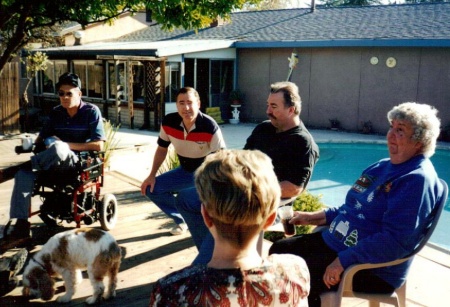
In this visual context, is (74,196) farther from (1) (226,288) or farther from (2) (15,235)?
(1) (226,288)

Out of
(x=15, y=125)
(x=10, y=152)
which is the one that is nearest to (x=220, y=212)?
(x=10, y=152)

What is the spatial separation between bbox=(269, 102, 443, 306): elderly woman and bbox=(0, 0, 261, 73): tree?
108 inches

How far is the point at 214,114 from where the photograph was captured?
15.7m

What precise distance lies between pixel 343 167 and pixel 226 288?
9.78 m

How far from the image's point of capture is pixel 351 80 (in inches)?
563

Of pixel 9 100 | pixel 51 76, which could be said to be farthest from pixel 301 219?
pixel 51 76

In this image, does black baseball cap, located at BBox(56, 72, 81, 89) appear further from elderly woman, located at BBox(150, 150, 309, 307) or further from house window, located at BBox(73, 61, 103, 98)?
house window, located at BBox(73, 61, 103, 98)

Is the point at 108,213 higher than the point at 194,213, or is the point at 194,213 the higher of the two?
the point at 194,213

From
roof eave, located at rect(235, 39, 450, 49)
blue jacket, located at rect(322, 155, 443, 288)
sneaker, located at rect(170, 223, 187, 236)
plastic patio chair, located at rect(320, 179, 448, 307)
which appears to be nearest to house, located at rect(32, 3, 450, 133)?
roof eave, located at rect(235, 39, 450, 49)

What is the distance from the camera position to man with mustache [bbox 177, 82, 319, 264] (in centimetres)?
317

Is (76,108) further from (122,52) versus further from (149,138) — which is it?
(122,52)

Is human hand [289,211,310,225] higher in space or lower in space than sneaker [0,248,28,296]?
higher

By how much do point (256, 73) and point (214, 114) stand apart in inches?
89.7

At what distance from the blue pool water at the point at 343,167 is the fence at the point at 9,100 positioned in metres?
7.69
